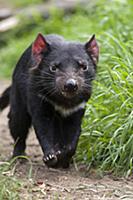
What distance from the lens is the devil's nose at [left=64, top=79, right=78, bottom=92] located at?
5.21 m

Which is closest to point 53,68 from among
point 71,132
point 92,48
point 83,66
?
point 83,66

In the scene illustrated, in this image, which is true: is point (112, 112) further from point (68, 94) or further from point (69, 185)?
point (69, 185)

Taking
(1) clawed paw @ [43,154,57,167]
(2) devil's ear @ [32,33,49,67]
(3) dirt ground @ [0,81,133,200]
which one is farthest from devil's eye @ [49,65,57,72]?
(3) dirt ground @ [0,81,133,200]

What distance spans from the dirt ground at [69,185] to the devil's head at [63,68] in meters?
0.61

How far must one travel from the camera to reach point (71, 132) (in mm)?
5762

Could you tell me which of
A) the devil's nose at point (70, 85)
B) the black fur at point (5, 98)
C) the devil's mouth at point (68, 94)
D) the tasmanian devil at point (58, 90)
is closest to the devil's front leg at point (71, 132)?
the tasmanian devil at point (58, 90)

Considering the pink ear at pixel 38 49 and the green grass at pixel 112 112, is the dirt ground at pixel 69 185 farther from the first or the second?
the pink ear at pixel 38 49

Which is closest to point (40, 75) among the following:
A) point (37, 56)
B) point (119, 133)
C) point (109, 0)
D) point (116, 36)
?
point (37, 56)

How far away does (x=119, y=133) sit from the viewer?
5.76 meters

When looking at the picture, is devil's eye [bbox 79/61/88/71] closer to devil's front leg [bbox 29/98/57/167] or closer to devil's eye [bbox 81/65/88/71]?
devil's eye [bbox 81/65/88/71]

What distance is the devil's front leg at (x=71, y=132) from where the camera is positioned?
5.72m

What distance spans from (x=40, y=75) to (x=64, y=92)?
373mm

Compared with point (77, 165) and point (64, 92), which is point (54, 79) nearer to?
point (64, 92)

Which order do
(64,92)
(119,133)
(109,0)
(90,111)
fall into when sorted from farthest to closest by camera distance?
(109,0), (90,111), (119,133), (64,92)
